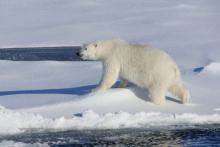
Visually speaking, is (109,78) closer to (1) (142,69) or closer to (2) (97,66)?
(1) (142,69)

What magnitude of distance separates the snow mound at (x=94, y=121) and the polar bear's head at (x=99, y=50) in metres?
1.20

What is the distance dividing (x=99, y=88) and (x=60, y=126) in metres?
1.07

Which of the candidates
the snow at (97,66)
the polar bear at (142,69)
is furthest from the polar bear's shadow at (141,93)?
the polar bear at (142,69)

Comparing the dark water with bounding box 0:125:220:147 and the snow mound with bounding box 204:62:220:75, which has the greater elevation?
the snow mound with bounding box 204:62:220:75

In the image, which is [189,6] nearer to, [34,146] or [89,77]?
[89,77]

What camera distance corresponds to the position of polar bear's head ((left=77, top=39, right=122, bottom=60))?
29.0ft

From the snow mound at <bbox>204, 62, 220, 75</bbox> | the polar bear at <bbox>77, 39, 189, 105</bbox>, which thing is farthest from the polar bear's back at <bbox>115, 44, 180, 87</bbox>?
the snow mound at <bbox>204, 62, 220, 75</bbox>

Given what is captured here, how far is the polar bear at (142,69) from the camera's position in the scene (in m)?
8.20

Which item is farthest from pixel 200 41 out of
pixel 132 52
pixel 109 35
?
pixel 132 52

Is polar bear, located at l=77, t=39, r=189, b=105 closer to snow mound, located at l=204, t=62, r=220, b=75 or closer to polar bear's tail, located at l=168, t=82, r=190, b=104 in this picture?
polar bear's tail, located at l=168, t=82, r=190, b=104

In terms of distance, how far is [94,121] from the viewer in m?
7.70

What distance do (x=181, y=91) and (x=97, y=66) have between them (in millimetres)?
3030

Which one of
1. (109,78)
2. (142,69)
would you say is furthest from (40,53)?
(142,69)

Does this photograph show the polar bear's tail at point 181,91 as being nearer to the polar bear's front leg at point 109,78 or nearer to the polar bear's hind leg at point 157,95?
the polar bear's hind leg at point 157,95
